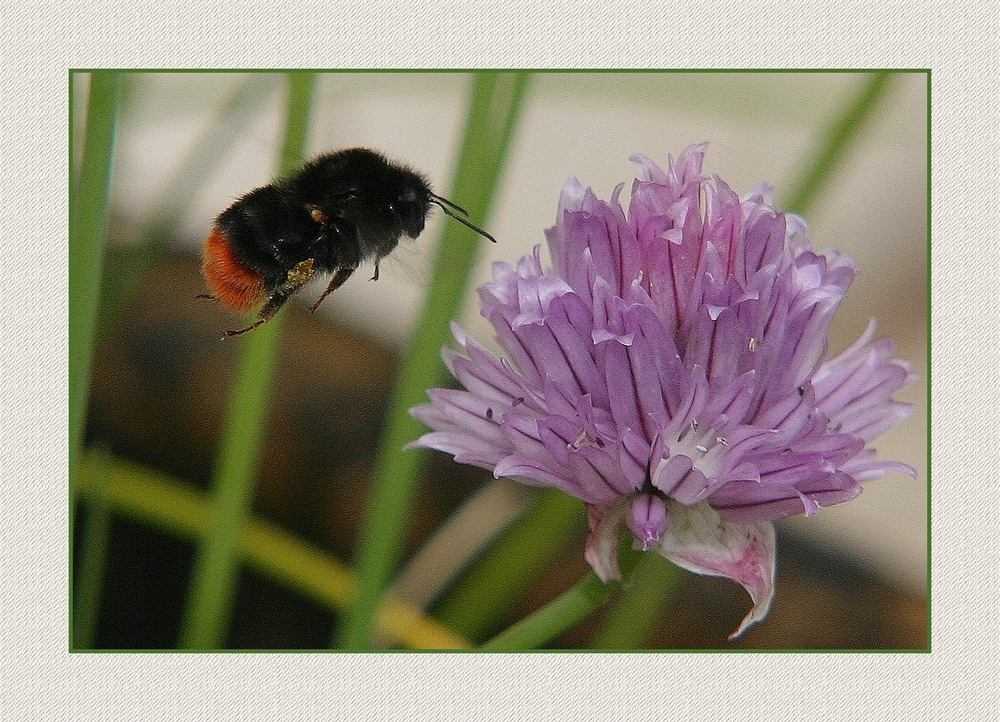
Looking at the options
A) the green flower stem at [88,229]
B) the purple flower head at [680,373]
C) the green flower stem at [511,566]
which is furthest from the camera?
the green flower stem at [511,566]

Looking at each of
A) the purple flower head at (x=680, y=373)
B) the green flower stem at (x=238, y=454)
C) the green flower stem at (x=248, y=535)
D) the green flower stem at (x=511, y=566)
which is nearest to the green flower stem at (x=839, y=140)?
the purple flower head at (x=680, y=373)

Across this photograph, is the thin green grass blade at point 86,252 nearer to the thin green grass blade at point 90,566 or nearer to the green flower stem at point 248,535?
the thin green grass blade at point 90,566

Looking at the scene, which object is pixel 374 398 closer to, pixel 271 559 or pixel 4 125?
pixel 271 559

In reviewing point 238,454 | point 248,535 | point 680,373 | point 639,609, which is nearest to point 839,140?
point 680,373

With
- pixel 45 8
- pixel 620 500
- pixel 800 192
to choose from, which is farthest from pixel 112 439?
pixel 800 192

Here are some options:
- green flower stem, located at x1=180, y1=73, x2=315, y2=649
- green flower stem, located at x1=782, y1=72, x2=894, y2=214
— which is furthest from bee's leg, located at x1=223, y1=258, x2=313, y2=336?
green flower stem, located at x1=782, y1=72, x2=894, y2=214

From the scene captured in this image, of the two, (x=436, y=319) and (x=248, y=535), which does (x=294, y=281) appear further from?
(x=248, y=535)
